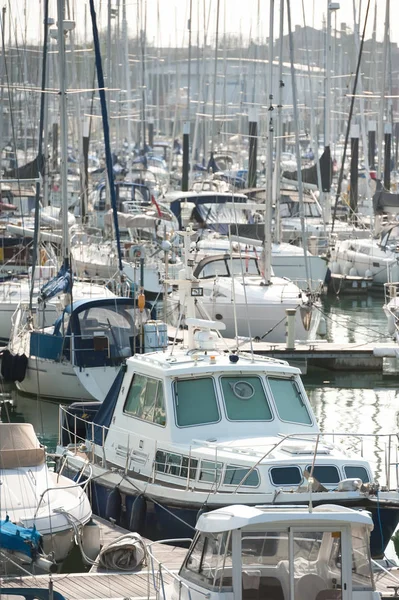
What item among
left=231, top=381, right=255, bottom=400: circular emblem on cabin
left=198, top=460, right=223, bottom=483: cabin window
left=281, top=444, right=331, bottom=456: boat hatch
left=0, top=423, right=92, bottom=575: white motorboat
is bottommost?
left=0, top=423, right=92, bottom=575: white motorboat

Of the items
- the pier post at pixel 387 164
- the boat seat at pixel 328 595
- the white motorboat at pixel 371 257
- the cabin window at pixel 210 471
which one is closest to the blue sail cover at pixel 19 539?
the cabin window at pixel 210 471

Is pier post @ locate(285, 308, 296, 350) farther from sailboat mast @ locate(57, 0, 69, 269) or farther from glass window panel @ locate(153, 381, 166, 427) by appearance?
glass window panel @ locate(153, 381, 166, 427)

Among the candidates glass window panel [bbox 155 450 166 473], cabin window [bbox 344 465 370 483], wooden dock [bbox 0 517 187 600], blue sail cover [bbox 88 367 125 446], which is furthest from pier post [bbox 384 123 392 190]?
wooden dock [bbox 0 517 187 600]

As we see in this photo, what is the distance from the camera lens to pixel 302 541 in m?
11.6

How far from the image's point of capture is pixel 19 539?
14.3m

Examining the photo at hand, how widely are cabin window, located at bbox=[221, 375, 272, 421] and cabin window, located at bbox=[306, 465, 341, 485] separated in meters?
1.43

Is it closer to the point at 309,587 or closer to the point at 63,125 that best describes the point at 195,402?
the point at 309,587

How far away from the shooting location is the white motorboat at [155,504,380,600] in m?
11.6

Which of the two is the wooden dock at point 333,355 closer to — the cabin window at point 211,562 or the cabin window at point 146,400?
the cabin window at point 146,400

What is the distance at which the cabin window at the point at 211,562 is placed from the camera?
38.6 feet

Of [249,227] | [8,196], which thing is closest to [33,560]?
[249,227]

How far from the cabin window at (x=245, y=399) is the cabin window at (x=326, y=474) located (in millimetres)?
1430

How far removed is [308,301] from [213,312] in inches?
91.0

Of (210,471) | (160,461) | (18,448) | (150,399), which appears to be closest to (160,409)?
(150,399)
